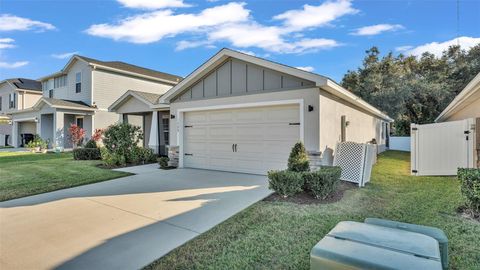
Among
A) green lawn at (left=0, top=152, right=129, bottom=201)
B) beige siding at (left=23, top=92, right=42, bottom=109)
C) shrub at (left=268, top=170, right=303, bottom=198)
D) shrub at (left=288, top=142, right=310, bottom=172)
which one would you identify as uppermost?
beige siding at (left=23, top=92, right=42, bottom=109)

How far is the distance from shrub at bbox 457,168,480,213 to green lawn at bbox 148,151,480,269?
0.36m

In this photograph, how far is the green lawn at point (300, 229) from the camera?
10.1 feet

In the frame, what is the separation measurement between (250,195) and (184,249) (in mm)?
2722

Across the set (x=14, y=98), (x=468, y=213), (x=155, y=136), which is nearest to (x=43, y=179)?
(x=155, y=136)

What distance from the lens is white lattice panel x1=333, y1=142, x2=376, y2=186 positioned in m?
7.10

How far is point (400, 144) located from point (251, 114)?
739 inches

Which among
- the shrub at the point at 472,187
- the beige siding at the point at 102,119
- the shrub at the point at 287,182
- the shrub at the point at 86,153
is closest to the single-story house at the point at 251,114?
the shrub at the point at 287,182

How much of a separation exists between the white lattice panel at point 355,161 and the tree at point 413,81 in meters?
15.5

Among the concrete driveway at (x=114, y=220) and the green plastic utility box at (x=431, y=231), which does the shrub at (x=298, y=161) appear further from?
the green plastic utility box at (x=431, y=231)

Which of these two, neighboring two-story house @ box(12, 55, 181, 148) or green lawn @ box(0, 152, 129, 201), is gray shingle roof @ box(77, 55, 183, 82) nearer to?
neighboring two-story house @ box(12, 55, 181, 148)

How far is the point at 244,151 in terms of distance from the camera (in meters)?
8.71

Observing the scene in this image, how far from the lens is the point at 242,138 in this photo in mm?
8734

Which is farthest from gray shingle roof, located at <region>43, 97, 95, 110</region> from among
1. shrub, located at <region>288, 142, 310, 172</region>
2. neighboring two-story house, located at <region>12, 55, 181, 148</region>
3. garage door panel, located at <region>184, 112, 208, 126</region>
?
shrub, located at <region>288, 142, 310, 172</region>

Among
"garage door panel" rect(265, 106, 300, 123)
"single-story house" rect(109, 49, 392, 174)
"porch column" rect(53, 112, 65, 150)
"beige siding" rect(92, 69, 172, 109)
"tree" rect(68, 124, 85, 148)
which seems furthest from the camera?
"beige siding" rect(92, 69, 172, 109)
